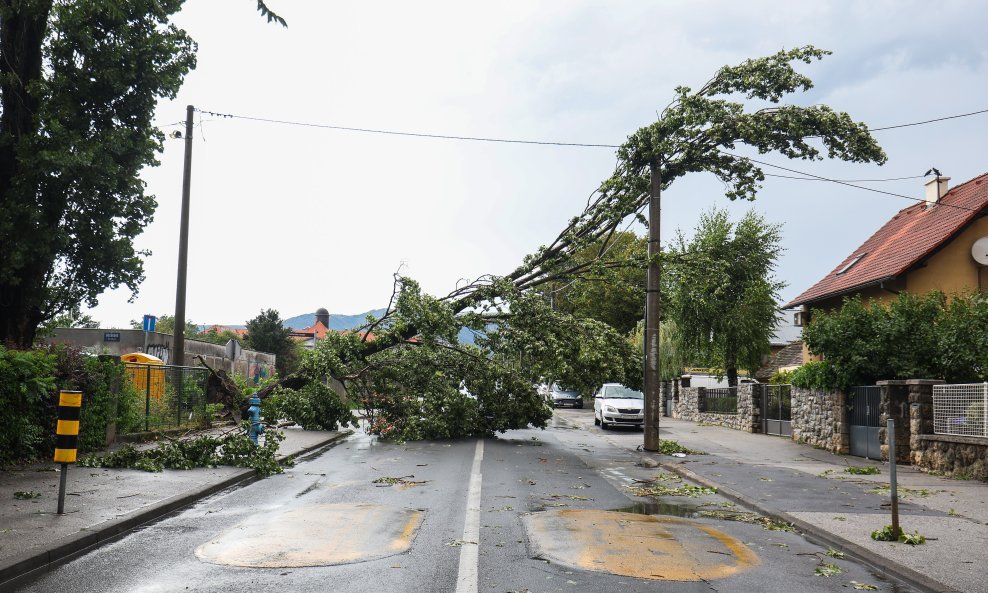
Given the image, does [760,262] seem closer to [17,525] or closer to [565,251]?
[565,251]

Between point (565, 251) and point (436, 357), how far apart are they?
4096 mm

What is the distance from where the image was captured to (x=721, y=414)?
2883 centimetres

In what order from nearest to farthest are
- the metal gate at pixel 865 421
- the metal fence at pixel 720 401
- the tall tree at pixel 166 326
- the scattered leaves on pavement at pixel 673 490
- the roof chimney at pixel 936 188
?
the scattered leaves on pavement at pixel 673 490, the metal gate at pixel 865 421, the metal fence at pixel 720 401, the roof chimney at pixel 936 188, the tall tree at pixel 166 326

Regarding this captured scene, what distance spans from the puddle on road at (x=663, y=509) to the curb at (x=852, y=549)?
2.78 feet

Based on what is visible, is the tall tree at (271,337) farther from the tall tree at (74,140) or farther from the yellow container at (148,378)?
the tall tree at (74,140)

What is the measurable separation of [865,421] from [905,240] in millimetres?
13423

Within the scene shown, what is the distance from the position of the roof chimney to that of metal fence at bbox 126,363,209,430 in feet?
85.6

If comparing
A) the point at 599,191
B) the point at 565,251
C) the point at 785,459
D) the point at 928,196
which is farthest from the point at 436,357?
the point at 928,196

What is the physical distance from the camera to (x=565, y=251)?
749 inches

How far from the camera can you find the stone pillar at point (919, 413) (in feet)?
47.6

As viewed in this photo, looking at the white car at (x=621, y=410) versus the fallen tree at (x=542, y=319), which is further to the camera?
the white car at (x=621, y=410)

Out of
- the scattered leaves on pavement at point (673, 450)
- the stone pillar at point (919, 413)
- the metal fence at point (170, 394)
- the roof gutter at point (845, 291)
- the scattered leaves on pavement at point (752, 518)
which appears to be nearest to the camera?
the scattered leaves on pavement at point (752, 518)

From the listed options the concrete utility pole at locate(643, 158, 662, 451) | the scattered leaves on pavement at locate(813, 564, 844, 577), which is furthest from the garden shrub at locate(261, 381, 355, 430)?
the scattered leaves on pavement at locate(813, 564, 844, 577)

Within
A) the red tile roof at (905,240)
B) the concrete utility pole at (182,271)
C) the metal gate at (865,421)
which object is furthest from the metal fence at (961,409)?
the concrete utility pole at (182,271)
